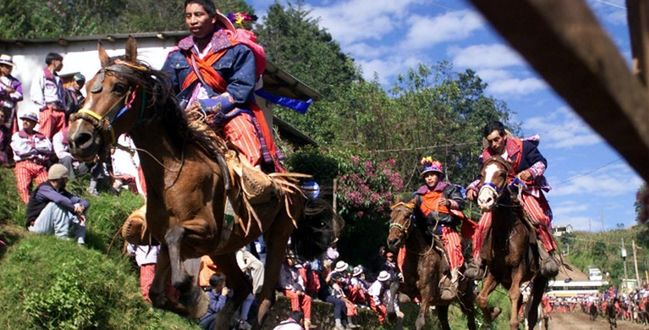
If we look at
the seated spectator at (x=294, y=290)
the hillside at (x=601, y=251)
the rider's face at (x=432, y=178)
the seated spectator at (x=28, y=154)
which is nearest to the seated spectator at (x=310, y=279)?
the seated spectator at (x=294, y=290)

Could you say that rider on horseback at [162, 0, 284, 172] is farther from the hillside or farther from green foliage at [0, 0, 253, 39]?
the hillside

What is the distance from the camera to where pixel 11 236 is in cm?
1234

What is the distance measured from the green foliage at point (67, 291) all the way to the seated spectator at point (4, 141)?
2.92m

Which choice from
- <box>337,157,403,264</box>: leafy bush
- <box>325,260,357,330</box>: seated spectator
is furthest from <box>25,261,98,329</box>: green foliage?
<box>337,157,403,264</box>: leafy bush

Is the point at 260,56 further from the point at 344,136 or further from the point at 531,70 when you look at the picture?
the point at 344,136

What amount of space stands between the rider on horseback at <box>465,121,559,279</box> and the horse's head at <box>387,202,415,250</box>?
4.63 feet

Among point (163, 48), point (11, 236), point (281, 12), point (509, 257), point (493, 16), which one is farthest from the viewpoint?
point (281, 12)

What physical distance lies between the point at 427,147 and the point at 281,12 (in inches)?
1099

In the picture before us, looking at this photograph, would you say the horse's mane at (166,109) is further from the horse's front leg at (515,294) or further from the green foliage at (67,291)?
the horse's front leg at (515,294)

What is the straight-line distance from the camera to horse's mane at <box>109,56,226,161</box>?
7.66 metres

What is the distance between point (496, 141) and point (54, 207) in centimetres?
634

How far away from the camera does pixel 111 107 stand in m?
7.27

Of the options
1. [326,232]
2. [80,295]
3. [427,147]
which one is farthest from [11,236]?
[427,147]

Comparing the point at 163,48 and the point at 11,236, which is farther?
the point at 163,48
